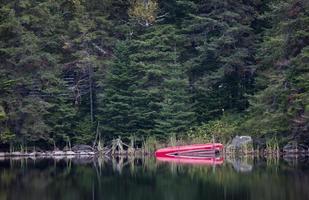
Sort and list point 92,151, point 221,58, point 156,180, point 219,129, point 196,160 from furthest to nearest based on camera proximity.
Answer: point 92,151 → point 221,58 → point 219,129 → point 196,160 → point 156,180

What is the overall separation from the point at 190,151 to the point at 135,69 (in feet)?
19.5

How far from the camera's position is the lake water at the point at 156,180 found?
19500mm

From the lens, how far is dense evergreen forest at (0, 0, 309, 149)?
3572cm

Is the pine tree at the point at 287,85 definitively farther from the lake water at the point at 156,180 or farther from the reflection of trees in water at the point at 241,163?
the lake water at the point at 156,180

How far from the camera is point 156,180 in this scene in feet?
76.2

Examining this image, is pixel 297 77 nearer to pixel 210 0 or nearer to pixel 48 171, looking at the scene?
pixel 210 0

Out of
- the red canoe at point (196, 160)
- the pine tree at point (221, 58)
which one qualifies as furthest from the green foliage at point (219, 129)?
the red canoe at point (196, 160)

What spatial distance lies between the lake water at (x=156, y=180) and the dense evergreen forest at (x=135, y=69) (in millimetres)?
4801

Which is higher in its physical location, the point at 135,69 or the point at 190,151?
the point at 135,69

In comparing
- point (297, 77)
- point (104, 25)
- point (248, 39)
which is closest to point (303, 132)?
point (297, 77)

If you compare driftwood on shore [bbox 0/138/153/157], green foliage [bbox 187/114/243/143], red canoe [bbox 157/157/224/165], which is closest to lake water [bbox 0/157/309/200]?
red canoe [bbox 157/157/224/165]

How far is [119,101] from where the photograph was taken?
36.7m

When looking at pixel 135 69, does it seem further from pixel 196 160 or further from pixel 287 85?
pixel 287 85

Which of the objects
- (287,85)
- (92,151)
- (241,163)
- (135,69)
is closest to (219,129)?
(287,85)
